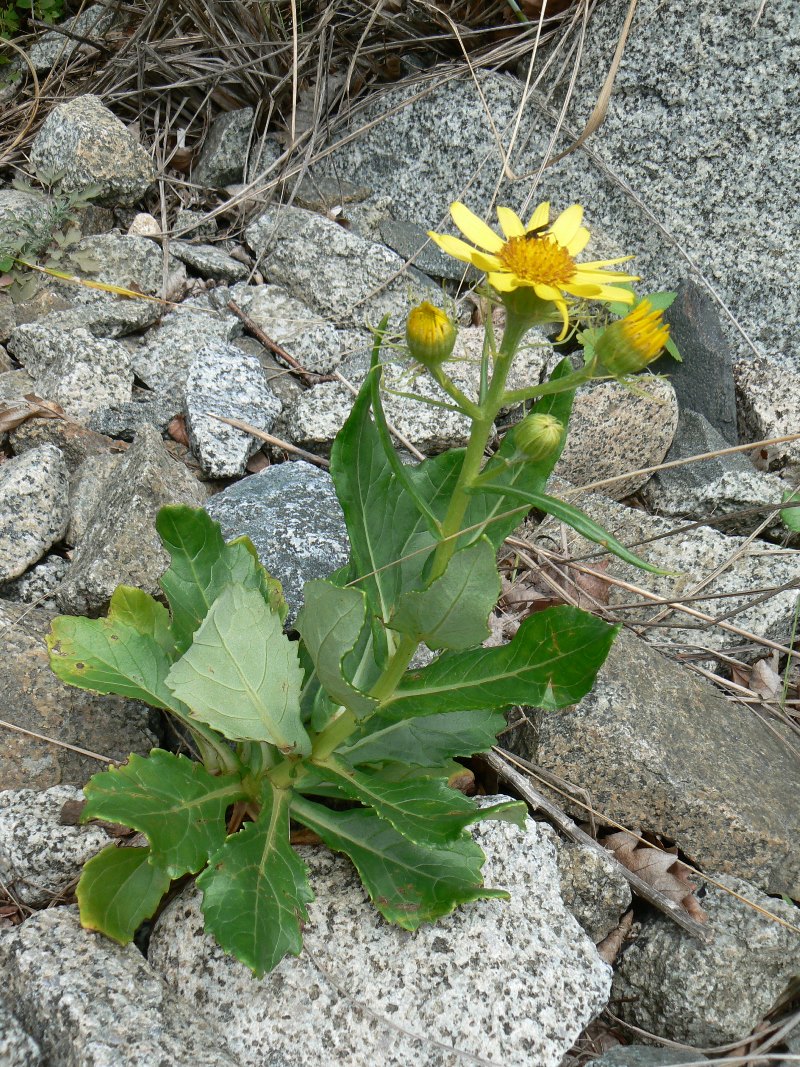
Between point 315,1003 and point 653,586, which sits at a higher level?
point 315,1003

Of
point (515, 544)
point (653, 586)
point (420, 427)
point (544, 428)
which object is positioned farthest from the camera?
point (420, 427)

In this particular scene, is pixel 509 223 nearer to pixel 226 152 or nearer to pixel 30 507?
pixel 30 507

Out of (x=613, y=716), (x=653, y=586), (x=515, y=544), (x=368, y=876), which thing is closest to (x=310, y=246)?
(x=515, y=544)

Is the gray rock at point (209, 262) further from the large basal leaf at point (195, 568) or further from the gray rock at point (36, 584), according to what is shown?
the large basal leaf at point (195, 568)

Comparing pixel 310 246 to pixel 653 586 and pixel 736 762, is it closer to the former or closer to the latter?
pixel 653 586

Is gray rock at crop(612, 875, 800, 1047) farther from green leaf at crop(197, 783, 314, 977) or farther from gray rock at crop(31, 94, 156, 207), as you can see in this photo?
gray rock at crop(31, 94, 156, 207)

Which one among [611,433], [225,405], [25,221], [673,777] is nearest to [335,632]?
[673,777]

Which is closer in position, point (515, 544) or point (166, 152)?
point (515, 544)

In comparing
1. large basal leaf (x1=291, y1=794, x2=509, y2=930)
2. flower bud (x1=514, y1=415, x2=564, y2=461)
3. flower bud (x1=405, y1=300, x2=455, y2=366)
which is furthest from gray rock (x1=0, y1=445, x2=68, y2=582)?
flower bud (x1=514, y1=415, x2=564, y2=461)
